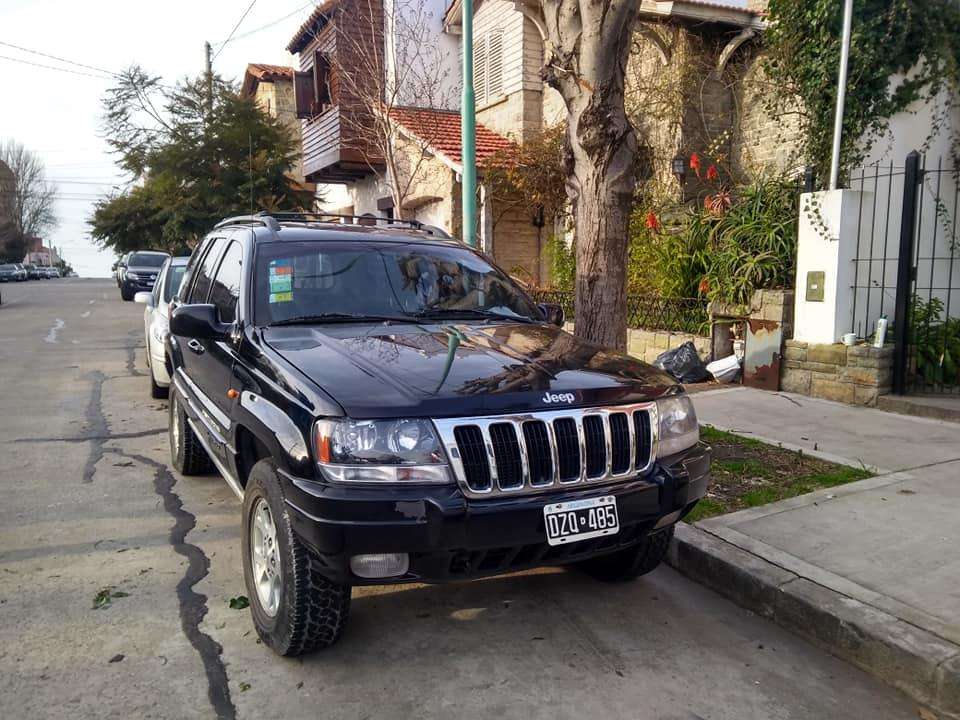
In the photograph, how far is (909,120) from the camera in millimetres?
8164

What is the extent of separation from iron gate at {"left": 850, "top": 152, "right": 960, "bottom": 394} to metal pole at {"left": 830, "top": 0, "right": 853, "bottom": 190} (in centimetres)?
27

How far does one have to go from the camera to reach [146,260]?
28.7 metres

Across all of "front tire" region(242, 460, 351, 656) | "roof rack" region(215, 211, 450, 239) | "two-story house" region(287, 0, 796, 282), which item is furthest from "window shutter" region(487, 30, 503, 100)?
"front tire" region(242, 460, 351, 656)

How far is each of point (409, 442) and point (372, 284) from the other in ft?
5.27

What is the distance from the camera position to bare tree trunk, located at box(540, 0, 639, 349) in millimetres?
5750

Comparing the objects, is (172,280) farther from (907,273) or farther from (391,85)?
(391,85)

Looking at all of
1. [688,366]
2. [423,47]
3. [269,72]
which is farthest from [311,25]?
[688,366]

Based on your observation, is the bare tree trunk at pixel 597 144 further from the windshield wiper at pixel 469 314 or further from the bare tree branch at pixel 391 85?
the bare tree branch at pixel 391 85

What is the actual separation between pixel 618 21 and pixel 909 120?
4258 millimetres

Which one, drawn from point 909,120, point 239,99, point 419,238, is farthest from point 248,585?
point 239,99

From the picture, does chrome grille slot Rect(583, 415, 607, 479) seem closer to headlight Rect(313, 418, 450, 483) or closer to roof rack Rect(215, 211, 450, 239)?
headlight Rect(313, 418, 450, 483)

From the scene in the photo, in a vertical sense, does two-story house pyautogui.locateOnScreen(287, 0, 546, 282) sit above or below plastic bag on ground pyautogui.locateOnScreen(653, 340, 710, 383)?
above

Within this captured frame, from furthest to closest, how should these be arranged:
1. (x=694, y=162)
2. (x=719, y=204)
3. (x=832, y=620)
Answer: (x=694, y=162)
(x=719, y=204)
(x=832, y=620)

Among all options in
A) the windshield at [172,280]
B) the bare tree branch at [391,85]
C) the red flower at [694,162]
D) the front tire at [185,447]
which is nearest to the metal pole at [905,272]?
the red flower at [694,162]
